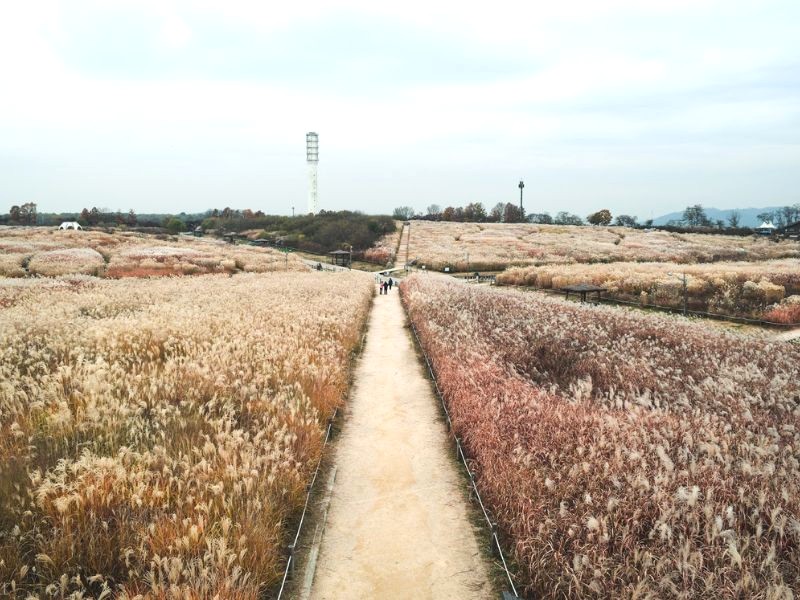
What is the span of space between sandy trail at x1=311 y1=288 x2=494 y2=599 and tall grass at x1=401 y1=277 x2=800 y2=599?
0.62 meters

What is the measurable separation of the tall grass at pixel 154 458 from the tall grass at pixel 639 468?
10.4 feet

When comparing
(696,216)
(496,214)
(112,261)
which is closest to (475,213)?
(496,214)

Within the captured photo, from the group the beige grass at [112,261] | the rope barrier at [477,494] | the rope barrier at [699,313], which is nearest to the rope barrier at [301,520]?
the rope barrier at [477,494]

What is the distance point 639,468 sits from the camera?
6.31 metres

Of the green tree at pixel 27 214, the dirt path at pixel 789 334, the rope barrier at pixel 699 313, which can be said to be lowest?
the dirt path at pixel 789 334

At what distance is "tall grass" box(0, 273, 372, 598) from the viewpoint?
15.3ft

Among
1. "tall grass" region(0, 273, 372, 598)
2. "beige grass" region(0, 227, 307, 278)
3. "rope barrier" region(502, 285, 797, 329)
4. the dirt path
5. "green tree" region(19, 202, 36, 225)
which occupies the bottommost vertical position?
the dirt path

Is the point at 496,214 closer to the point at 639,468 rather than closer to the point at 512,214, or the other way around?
the point at 512,214

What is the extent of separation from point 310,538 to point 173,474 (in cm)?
204

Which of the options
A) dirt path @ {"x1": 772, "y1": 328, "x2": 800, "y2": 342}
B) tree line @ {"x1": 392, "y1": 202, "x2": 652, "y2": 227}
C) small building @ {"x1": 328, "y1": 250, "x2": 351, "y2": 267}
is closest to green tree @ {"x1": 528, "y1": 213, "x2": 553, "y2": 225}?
tree line @ {"x1": 392, "y1": 202, "x2": 652, "y2": 227}

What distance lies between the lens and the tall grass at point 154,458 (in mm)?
4672

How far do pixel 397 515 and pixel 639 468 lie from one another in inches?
137

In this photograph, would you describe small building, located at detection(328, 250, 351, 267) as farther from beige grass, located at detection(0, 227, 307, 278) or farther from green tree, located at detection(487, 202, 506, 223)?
green tree, located at detection(487, 202, 506, 223)

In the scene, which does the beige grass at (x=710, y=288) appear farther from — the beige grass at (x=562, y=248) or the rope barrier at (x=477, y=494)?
the beige grass at (x=562, y=248)
